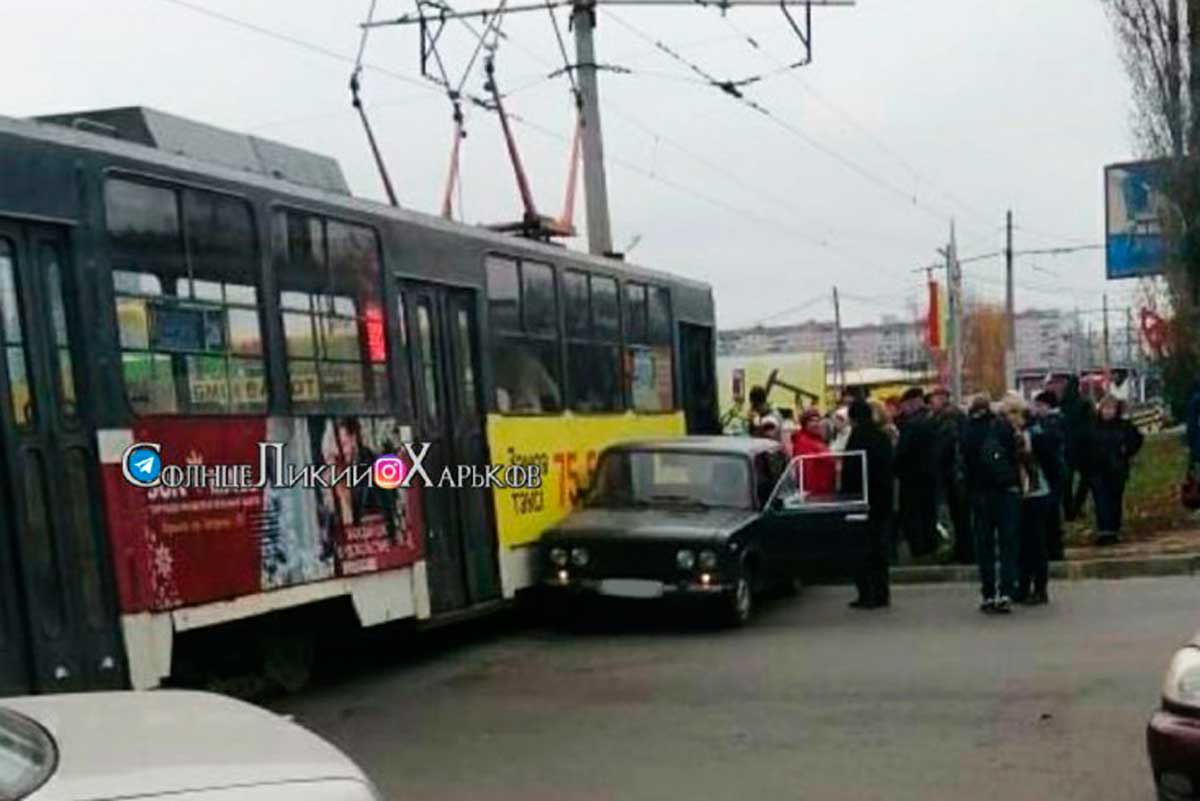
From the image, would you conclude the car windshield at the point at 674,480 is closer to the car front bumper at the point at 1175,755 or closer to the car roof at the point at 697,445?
the car roof at the point at 697,445

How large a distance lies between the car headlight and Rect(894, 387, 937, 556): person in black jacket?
941cm

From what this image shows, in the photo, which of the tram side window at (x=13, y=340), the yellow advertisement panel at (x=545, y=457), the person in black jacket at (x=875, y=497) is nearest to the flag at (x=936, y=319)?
the yellow advertisement panel at (x=545, y=457)

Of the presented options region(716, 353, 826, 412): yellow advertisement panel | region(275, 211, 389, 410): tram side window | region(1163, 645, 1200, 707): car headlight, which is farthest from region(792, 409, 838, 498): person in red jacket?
region(716, 353, 826, 412): yellow advertisement panel

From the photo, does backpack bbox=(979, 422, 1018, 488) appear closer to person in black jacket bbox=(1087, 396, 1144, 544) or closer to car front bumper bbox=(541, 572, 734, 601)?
car front bumper bbox=(541, 572, 734, 601)

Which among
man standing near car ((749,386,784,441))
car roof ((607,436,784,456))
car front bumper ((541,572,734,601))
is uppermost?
car roof ((607,436,784,456))

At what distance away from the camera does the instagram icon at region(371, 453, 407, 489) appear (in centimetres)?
1034

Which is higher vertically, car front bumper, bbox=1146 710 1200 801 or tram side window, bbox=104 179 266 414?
tram side window, bbox=104 179 266 414

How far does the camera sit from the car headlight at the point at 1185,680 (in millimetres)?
5629

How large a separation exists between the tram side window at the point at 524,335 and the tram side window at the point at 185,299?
11.5 ft

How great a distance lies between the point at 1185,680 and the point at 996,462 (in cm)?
664

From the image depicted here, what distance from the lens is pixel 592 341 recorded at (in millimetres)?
14352

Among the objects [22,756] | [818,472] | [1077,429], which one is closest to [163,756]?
[22,756]

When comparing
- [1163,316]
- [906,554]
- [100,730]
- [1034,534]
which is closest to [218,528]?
[100,730]

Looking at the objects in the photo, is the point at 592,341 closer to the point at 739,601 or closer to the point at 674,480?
the point at 674,480
